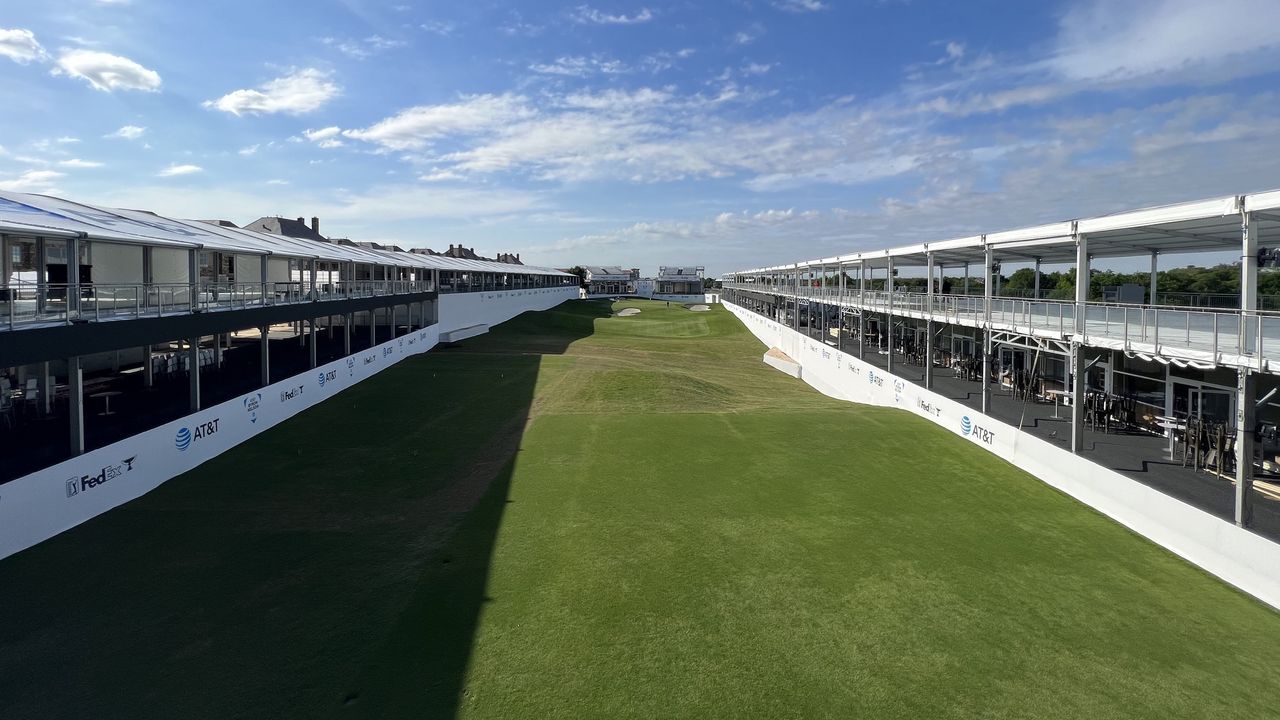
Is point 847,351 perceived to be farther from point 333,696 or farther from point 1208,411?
point 333,696

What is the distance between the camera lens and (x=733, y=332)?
196 feet

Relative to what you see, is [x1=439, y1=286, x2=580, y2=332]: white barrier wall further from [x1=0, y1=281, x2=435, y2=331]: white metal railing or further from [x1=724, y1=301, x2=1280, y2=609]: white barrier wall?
[x1=724, y1=301, x2=1280, y2=609]: white barrier wall

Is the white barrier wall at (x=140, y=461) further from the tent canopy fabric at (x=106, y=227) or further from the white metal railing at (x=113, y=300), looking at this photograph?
the tent canopy fabric at (x=106, y=227)

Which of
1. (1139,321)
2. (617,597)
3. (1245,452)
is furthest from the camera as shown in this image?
(1139,321)

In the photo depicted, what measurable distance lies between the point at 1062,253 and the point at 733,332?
36.5 metres

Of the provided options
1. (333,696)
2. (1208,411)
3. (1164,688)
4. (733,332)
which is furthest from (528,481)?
(733,332)

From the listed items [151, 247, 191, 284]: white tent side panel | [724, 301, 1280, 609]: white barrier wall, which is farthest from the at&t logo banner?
[151, 247, 191, 284]: white tent side panel

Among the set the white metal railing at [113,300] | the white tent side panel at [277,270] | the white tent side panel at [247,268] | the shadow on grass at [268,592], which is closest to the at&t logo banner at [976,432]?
the shadow on grass at [268,592]

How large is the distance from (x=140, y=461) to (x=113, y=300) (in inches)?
140

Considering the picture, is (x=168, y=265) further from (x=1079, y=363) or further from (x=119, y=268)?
(x=1079, y=363)

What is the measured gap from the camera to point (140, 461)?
13.6 metres

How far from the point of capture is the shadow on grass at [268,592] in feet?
24.7

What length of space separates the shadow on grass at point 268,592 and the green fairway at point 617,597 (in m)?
0.05

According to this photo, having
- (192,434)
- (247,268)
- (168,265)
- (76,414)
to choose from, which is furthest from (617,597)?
(247,268)
